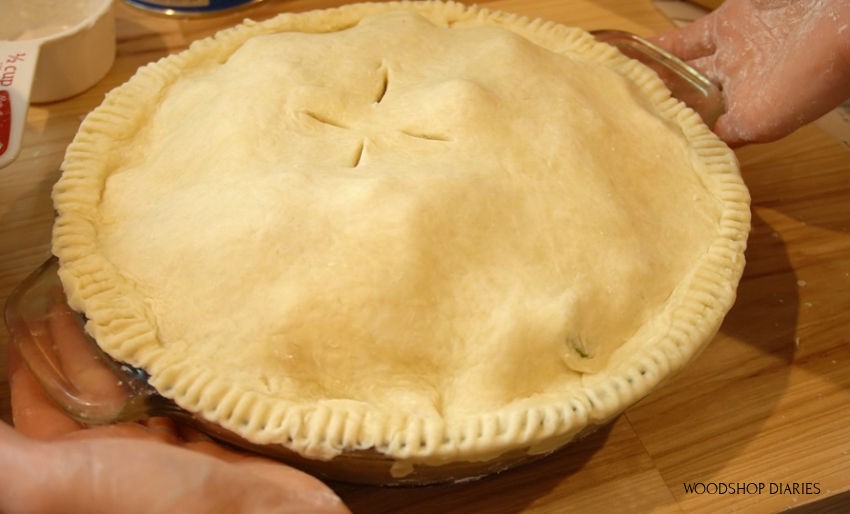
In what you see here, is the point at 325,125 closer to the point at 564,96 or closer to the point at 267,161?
the point at 267,161

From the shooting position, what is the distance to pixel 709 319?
1220 mm

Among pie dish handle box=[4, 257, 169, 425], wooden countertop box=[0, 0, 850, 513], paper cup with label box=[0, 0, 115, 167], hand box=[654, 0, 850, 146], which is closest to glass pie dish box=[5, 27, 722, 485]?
pie dish handle box=[4, 257, 169, 425]

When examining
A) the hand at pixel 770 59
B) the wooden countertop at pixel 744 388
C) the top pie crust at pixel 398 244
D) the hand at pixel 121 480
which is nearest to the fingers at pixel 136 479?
the hand at pixel 121 480

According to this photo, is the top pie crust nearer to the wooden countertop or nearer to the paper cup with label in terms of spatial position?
the wooden countertop

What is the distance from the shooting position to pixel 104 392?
109 cm

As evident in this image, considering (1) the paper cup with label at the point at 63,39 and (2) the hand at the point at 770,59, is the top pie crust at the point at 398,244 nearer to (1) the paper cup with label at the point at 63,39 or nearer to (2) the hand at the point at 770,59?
(2) the hand at the point at 770,59

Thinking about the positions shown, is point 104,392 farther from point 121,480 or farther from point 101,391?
point 121,480

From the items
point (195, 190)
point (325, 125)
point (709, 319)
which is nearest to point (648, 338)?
point (709, 319)

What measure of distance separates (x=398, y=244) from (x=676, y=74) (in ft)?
2.96

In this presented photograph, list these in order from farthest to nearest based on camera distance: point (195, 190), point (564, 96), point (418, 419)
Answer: point (564, 96) < point (195, 190) < point (418, 419)

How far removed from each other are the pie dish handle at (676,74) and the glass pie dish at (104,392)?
0.82 metres

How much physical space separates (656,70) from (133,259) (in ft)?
3.97

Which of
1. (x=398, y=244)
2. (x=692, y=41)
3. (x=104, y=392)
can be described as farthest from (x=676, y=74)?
(x=104, y=392)

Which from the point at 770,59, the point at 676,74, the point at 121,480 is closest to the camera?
the point at 121,480
